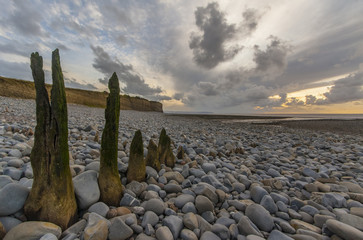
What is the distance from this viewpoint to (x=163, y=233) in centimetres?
196

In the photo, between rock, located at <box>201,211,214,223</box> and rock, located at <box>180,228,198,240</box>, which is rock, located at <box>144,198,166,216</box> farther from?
rock, located at <box>201,211,214,223</box>

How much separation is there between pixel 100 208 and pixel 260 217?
2353mm

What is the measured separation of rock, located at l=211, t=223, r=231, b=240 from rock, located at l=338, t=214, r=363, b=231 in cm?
182

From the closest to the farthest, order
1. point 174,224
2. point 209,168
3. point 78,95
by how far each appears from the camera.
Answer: point 174,224
point 209,168
point 78,95

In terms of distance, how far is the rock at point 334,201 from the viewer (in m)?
2.87

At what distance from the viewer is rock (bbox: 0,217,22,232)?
1.74 meters

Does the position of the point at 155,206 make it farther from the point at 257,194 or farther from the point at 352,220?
the point at 352,220

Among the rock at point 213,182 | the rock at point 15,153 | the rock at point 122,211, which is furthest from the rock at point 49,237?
the rock at point 15,153

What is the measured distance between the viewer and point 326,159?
5840 millimetres

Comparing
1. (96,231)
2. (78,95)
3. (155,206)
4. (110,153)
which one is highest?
(78,95)

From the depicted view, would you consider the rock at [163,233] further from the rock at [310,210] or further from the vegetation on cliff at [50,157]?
the rock at [310,210]

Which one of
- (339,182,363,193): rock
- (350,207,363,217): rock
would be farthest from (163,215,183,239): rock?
(339,182,363,193): rock

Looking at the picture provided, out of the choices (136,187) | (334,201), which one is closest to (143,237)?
(136,187)

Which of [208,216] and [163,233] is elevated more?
[163,233]
